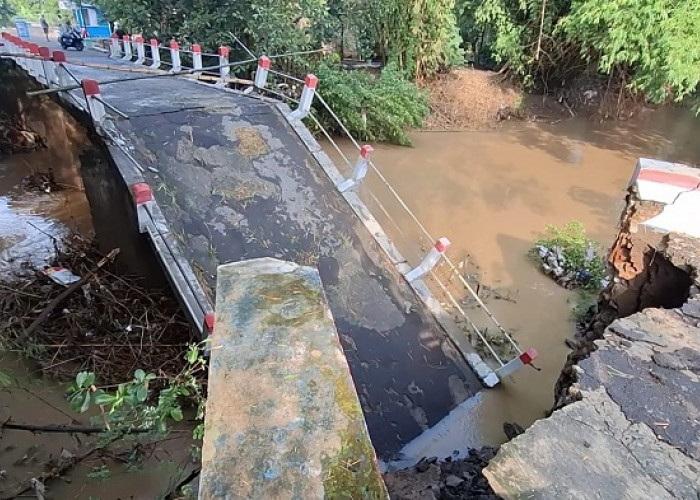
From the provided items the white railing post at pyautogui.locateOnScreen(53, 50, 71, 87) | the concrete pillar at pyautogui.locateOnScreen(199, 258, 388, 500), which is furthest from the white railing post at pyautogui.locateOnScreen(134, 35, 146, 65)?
the concrete pillar at pyautogui.locateOnScreen(199, 258, 388, 500)

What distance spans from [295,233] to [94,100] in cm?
246

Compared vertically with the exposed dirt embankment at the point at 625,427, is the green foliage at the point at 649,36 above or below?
above

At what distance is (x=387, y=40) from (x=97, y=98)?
9.73 metres

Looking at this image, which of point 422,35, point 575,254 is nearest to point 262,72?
point 575,254

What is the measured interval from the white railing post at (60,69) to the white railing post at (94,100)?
1328 millimetres

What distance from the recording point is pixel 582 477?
159 cm

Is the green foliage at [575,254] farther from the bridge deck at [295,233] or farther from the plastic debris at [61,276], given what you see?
the plastic debris at [61,276]

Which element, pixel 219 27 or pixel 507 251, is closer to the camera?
pixel 507 251

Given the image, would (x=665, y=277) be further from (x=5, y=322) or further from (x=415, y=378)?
(x=5, y=322)

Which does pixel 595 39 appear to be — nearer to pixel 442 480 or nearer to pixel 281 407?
pixel 442 480

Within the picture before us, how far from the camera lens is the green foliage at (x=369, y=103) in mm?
11125

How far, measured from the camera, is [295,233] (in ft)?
16.5

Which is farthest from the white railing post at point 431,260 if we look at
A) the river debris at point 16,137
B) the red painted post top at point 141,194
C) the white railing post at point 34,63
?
the river debris at point 16,137

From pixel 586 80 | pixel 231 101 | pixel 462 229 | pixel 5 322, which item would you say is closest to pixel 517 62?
pixel 586 80
